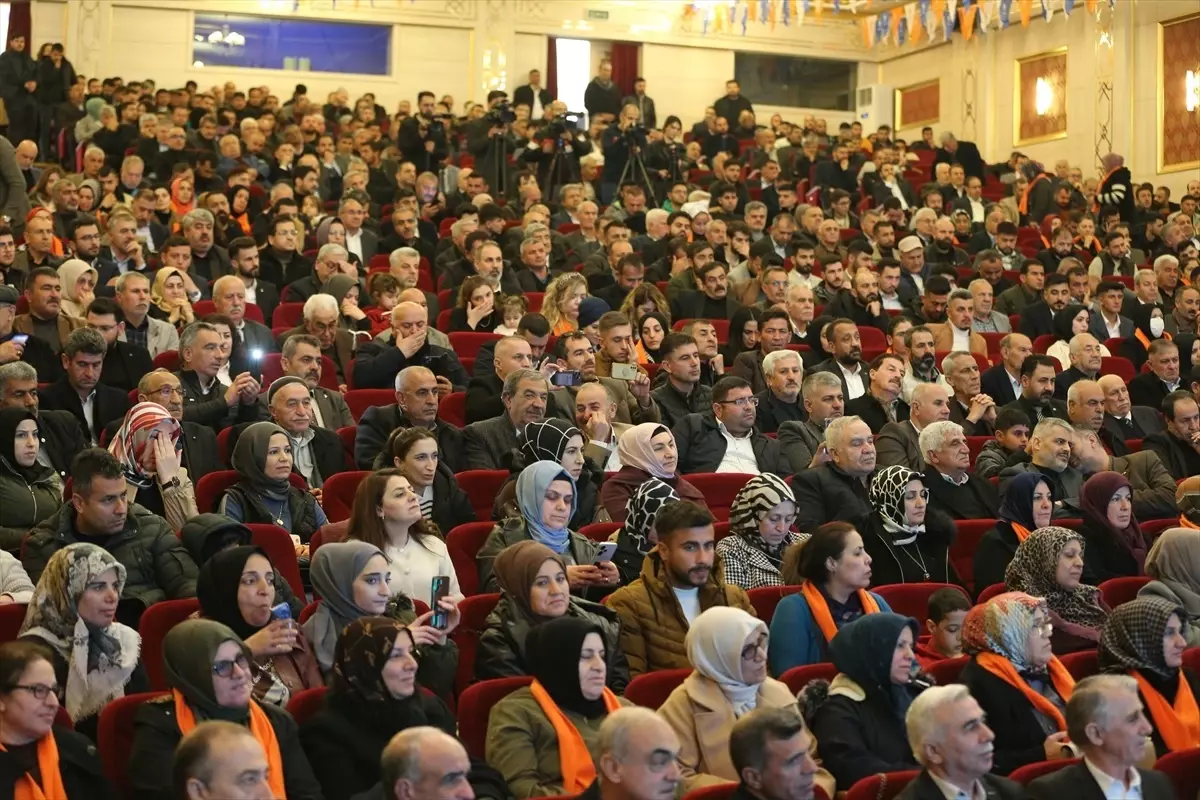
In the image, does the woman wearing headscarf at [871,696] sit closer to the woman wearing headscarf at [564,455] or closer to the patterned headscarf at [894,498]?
the patterned headscarf at [894,498]

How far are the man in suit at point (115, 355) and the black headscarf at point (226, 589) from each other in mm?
2198

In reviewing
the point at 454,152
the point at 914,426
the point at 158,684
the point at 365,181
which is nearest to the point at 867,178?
the point at 454,152

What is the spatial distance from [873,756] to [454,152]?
33.0 feet

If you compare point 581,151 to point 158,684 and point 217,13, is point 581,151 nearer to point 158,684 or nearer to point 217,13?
point 217,13

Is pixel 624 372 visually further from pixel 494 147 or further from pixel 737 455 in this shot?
pixel 494 147

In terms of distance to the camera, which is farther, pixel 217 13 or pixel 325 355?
pixel 217 13

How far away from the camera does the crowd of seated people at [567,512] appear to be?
10.2 feet

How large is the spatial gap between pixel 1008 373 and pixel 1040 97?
30.4ft

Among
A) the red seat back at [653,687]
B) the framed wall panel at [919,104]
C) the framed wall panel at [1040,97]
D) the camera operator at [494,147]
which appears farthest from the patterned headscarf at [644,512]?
the framed wall panel at [919,104]

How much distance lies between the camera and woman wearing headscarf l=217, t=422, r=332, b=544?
430 cm

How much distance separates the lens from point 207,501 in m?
4.41

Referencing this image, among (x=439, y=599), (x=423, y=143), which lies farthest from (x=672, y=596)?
(x=423, y=143)

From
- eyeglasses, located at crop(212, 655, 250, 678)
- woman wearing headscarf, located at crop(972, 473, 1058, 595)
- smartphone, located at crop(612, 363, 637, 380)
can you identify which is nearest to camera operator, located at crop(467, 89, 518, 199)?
smartphone, located at crop(612, 363, 637, 380)

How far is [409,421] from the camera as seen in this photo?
16.7 feet
